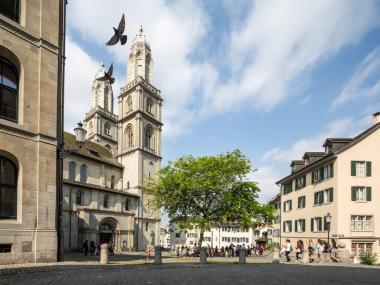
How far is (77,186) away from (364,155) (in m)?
33.7

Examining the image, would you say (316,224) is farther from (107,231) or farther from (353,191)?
(107,231)

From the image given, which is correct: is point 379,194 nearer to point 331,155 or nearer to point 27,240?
Result: point 331,155

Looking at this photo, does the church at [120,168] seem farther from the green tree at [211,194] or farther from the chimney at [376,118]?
the chimney at [376,118]

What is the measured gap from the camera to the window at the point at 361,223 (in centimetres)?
3381

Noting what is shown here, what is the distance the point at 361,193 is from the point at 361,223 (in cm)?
269

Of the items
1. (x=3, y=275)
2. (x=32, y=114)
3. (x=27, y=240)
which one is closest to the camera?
(x=3, y=275)

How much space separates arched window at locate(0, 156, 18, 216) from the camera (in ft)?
52.3

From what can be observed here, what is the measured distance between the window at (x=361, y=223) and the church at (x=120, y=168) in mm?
25102

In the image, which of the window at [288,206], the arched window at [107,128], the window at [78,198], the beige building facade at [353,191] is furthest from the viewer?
the arched window at [107,128]

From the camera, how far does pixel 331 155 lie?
34.6 meters

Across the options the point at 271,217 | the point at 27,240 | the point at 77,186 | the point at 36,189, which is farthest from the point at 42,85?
the point at 77,186

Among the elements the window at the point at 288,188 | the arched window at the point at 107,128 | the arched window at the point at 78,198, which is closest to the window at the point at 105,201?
the arched window at the point at 78,198

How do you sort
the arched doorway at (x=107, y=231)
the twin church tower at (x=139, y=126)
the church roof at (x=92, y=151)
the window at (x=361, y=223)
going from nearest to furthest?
the window at (x=361, y=223) → the arched doorway at (x=107, y=231) → the church roof at (x=92, y=151) → the twin church tower at (x=139, y=126)

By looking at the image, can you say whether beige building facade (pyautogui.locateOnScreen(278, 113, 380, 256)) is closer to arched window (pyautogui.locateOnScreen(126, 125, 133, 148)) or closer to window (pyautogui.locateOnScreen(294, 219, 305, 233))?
window (pyautogui.locateOnScreen(294, 219, 305, 233))
